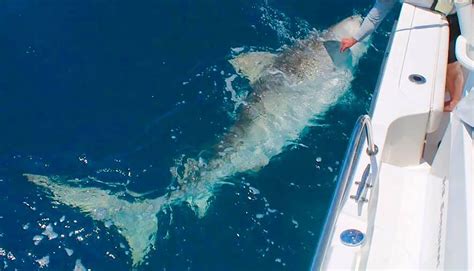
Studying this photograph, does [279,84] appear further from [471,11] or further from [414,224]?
[414,224]

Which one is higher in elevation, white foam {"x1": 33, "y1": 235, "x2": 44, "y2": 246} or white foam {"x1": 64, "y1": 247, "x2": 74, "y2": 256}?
white foam {"x1": 33, "y1": 235, "x2": 44, "y2": 246}

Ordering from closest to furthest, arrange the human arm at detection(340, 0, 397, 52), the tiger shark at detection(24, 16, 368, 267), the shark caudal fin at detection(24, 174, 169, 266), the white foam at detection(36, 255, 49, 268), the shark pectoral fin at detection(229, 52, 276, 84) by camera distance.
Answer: the white foam at detection(36, 255, 49, 268)
the shark caudal fin at detection(24, 174, 169, 266)
the tiger shark at detection(24, 16, 368, 267)
the human arm at detection(340, 0, 397, 52)
the shark pectoral fin at detection(229, 52, 276, 84)

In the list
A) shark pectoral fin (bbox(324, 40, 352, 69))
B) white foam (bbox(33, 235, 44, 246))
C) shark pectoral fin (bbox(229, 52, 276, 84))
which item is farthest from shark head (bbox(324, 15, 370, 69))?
white foam (bbox(33, 235, 44, 246))

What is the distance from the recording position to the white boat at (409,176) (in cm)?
323

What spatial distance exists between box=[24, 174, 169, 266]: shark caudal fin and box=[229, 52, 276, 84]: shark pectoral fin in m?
2.21

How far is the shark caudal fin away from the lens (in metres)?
4.94

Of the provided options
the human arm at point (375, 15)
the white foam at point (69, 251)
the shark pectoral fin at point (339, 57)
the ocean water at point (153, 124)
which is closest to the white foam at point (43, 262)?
the ocean water at point (153, 124)

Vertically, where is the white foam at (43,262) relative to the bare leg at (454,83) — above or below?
below

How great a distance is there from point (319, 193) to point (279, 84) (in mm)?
1791

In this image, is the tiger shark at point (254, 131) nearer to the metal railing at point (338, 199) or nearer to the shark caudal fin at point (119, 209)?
the shark caudal fin at point (119, 209)

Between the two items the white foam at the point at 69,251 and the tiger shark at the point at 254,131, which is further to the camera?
the tiger shark at the point at 254,131

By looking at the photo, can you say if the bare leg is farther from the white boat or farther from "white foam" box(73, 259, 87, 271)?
"white foam" box(73, 259, 87, 271)

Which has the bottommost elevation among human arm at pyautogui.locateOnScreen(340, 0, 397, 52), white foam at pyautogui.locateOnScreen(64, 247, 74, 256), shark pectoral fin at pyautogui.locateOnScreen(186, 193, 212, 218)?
shark pectoral fin at pyautogui.locateOnScreen(186, 193, 212, 218)

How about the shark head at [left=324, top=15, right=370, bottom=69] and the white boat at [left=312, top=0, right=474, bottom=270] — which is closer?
the white boat at [left=312, top=0, right=474, bottom=270]
